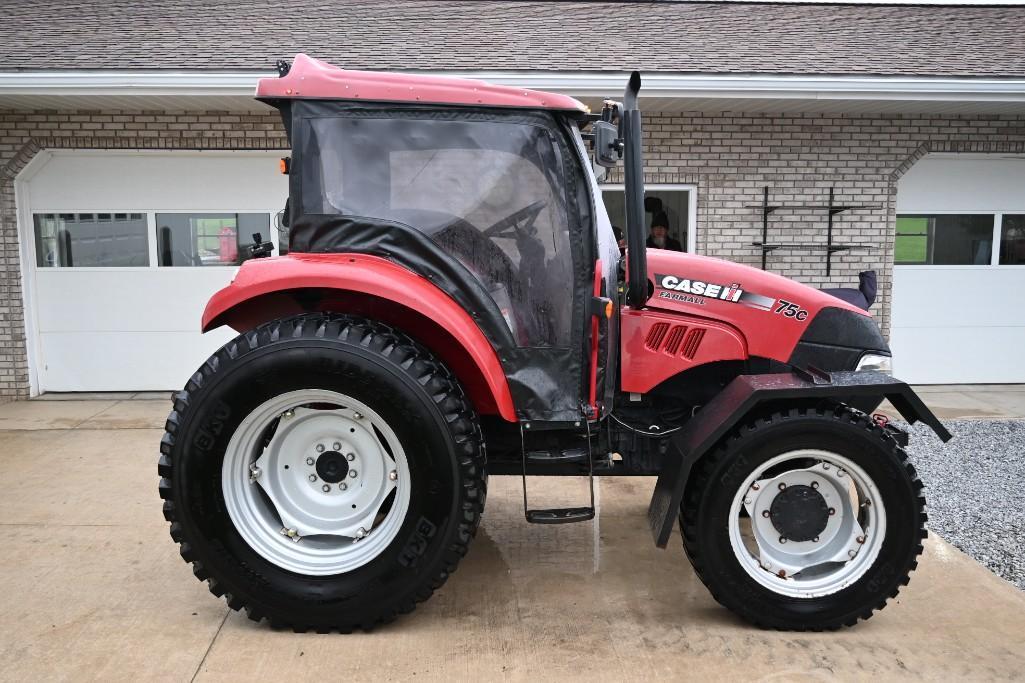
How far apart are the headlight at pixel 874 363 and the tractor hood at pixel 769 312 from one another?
2cm

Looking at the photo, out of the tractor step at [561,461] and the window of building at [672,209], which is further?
the window of building at [672,209]

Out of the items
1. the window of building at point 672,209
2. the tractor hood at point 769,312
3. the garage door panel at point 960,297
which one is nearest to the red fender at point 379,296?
the tractor hood at point 769,312

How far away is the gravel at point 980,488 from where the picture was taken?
→ 3.91 meters

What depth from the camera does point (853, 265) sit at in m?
7.69

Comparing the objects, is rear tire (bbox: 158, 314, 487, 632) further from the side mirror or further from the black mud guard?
the side mirror

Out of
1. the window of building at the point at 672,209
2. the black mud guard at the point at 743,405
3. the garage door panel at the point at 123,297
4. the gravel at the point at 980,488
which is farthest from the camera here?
the window of building at the point at 672,209

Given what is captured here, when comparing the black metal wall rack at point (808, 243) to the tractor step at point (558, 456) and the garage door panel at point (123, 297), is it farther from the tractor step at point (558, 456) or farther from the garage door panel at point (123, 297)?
the garage door panel at point (123, 297)

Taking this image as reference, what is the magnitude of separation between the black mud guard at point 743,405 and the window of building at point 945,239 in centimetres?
554

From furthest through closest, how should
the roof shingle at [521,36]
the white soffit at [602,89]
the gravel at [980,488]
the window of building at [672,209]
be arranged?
the window of building at [672,209], the roof shingle at [521,36], the white soffit at [602,89], the gravel at [980,488]

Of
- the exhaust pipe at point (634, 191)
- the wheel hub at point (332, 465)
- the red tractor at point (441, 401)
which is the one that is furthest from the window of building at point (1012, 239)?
the wheel hub at point (332, 465)

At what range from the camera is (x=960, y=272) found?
7.95m

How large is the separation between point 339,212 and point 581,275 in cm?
98

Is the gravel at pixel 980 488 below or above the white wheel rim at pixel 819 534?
below

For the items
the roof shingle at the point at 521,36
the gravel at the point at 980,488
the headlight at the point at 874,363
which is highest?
the roof shingle at the point at 521,36
